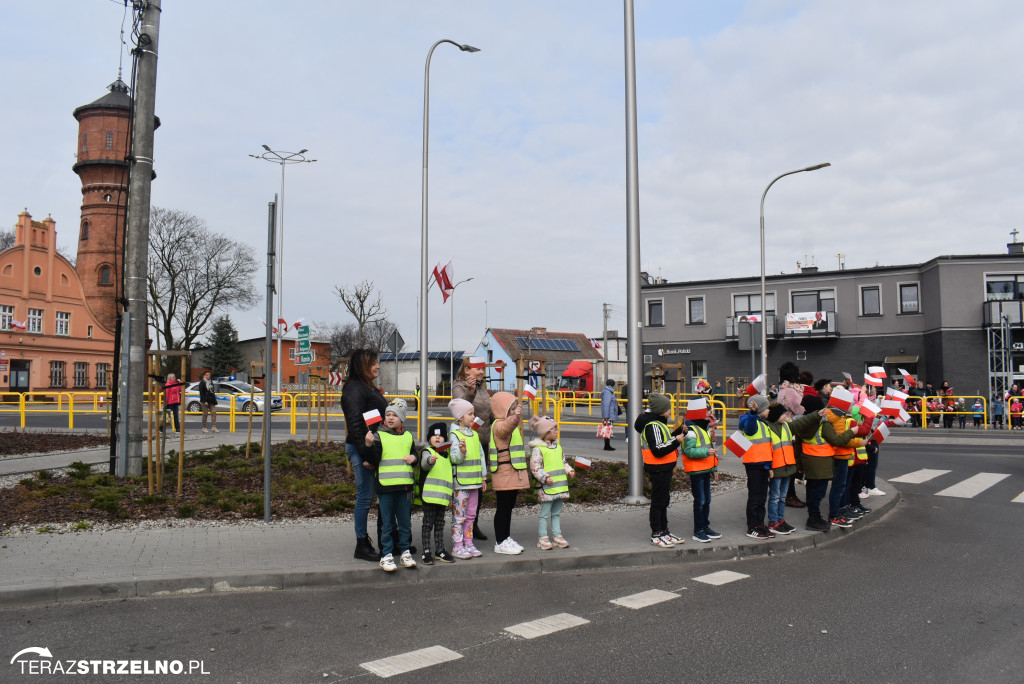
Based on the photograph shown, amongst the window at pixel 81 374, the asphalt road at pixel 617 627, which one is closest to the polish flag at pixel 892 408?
the asphalt road at pixel 617 627

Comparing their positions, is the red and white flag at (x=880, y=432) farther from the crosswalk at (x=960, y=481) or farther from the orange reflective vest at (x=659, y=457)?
the orange reflective vest at (x=659, y=457)

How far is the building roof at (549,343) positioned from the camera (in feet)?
230

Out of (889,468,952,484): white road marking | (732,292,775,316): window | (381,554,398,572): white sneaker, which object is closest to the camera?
(381,554,398,572): white sneaker

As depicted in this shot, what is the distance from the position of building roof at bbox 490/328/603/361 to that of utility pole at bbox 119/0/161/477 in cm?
5633

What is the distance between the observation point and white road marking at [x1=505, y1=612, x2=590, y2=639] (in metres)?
4.95

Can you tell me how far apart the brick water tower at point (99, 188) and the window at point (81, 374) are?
531cm

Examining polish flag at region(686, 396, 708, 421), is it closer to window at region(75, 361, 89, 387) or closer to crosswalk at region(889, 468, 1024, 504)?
crosswalk at region(889, 468, 1024, 504)

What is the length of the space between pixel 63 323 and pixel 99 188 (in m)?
11.3

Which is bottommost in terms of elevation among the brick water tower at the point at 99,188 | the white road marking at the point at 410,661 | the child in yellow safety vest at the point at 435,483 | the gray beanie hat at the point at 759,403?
the white road marking at the point at 410,661

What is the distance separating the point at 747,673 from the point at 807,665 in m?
0.41

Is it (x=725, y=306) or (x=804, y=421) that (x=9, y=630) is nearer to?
(x=804, y=421)

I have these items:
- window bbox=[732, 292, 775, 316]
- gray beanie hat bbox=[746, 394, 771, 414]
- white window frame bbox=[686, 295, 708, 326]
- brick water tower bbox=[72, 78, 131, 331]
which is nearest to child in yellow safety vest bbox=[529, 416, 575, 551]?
gray beanie hat bbox=[746, 394, 771, 414]

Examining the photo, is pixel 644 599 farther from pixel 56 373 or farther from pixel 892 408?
pixel 56 373

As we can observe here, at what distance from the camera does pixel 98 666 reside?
4.29m
